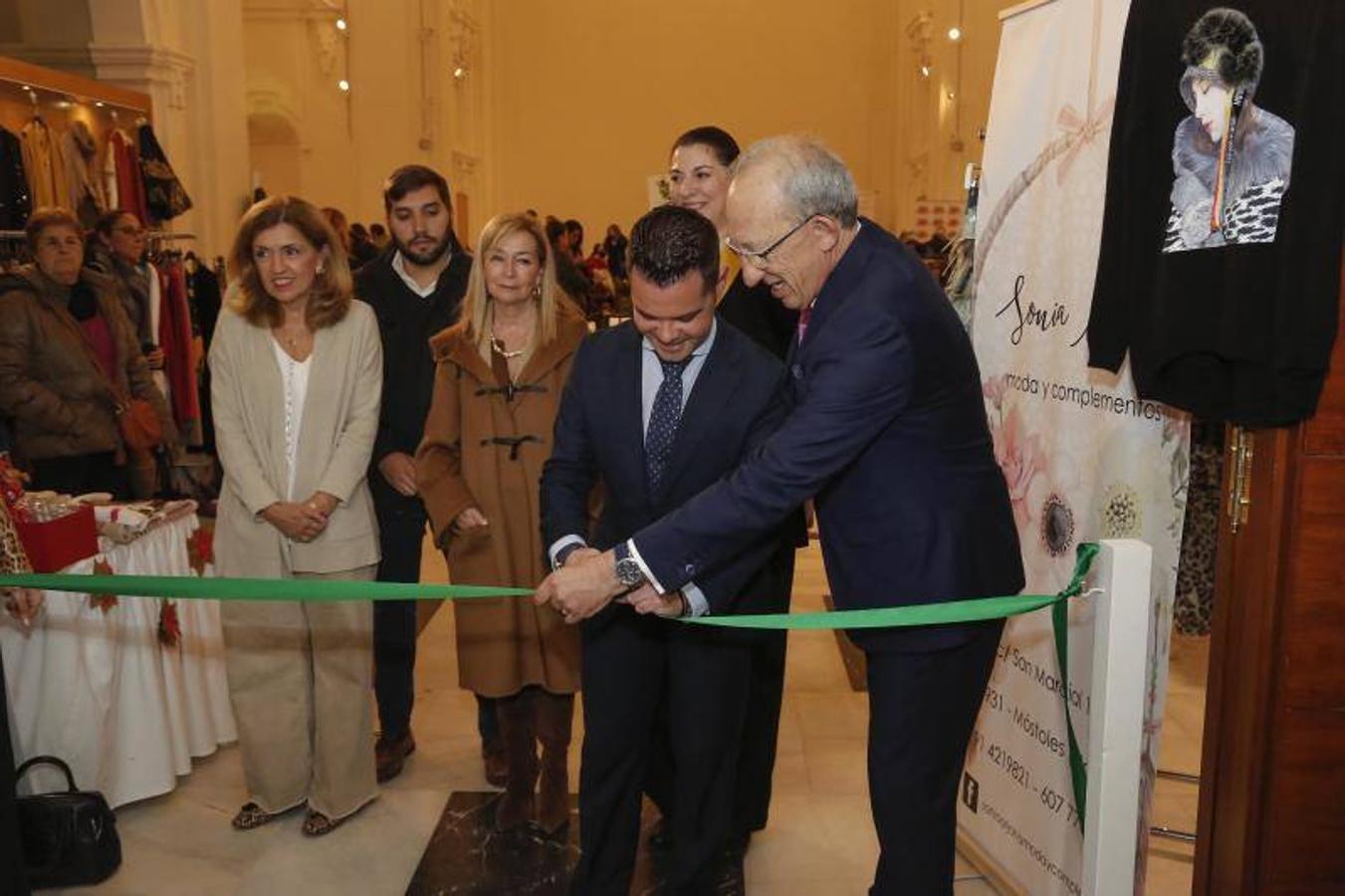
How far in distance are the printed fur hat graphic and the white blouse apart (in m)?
2.32

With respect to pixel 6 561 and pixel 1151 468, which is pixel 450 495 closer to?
pixel 6 561

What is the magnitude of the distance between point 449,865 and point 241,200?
268 inches

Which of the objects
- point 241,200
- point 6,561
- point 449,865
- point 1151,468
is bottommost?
point 449,865

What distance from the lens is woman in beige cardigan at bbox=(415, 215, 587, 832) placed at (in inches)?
132

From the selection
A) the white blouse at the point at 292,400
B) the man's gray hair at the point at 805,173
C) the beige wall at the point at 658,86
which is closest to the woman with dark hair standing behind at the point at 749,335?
the man's gray hair at the point at 805,173

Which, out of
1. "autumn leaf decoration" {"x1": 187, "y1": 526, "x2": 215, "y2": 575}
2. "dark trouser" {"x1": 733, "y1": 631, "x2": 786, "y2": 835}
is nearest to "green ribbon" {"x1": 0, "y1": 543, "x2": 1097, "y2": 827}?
"dark trouser" {"x1": 733, "y1": 631, "x2": 786, "y2": 835}

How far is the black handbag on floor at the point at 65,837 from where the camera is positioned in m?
3.25

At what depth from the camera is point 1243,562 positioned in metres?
2.65

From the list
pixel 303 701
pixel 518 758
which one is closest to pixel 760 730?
pixel 518 758

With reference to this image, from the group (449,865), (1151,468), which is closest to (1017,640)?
(1151,468)

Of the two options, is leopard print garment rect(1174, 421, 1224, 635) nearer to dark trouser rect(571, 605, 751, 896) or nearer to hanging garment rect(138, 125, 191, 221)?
dark trouser rect(571, 605, 751, 896)

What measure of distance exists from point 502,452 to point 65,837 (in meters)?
1.57

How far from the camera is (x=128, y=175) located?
7.53m

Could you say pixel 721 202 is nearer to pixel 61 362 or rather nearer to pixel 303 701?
pixel 303 701
